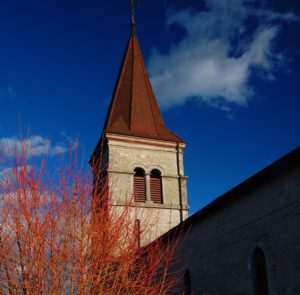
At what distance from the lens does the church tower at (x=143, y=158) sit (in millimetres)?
20328

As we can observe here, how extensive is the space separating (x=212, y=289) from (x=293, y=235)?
3.86 meters

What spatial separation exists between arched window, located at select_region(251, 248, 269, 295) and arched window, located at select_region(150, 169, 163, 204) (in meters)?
10.4

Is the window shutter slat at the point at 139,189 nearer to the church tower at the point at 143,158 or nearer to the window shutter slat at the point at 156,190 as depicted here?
the church tower at the point at 143,158

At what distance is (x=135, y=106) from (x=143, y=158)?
3.15m

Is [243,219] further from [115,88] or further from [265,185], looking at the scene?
[115,88]

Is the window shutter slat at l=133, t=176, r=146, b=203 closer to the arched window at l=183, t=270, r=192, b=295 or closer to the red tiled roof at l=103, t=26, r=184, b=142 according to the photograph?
the red tiled roof at l=103, t=26, r=184, b=142

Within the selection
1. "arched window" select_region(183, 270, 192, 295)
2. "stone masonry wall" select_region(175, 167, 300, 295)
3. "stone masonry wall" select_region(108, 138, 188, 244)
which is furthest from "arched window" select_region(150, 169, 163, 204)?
"stone masonry wall" select_region(175, 167, 300, 295)

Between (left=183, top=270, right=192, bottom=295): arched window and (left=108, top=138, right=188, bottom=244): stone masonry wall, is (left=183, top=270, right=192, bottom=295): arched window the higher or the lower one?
the lower one

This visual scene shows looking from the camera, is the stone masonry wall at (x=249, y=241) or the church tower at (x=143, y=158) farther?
the church tower at (x=143, y=158)

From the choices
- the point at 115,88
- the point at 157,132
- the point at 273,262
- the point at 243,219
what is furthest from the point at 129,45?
the point at 273,262

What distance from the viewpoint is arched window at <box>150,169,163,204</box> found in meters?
20.8

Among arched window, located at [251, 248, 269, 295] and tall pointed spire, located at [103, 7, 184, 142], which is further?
tall pointed spire, located at [103, 7, 184, 142]

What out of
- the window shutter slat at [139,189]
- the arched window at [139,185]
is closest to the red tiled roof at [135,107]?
the arched window at [139,185]

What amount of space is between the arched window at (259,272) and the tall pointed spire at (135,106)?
12.0 metres
